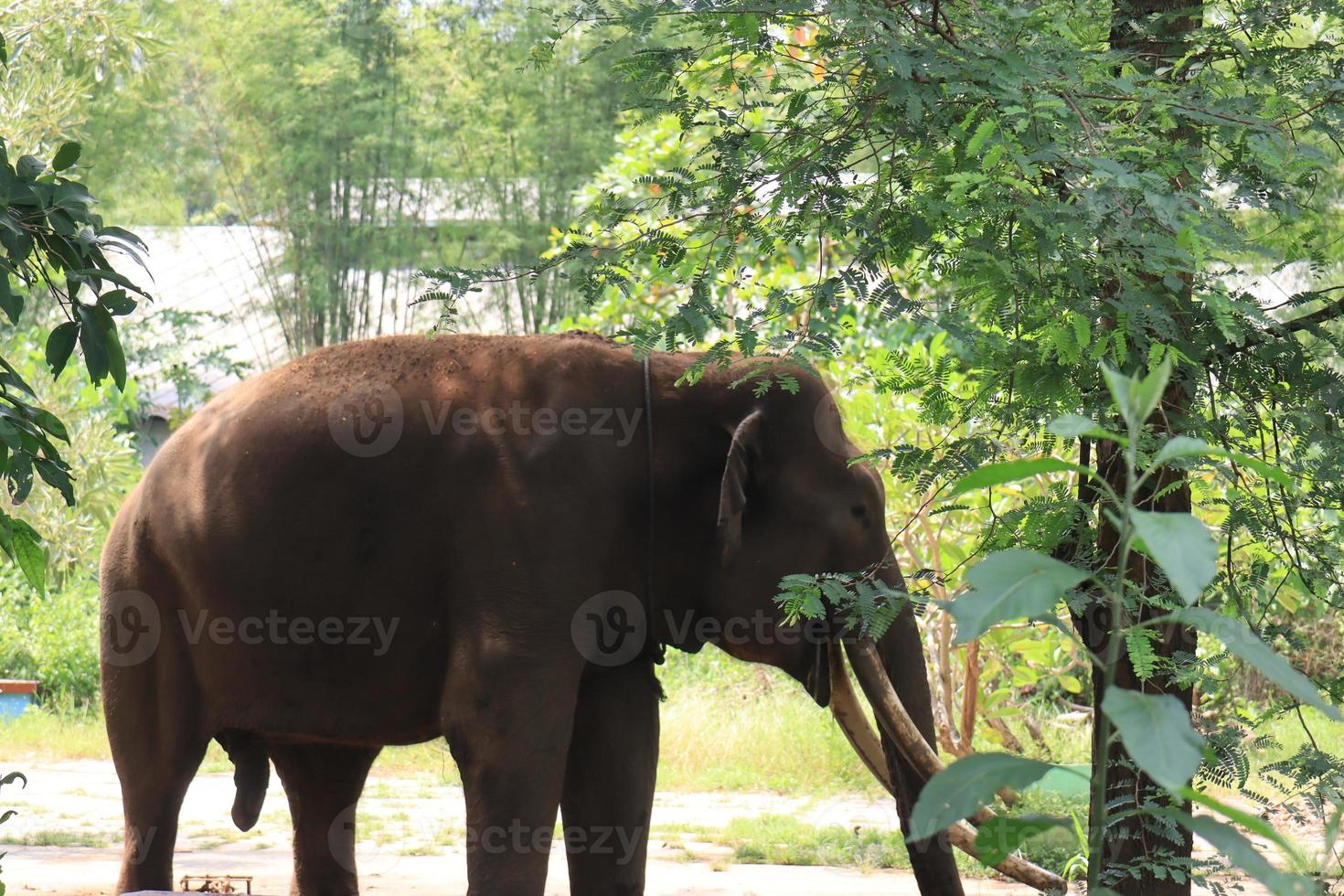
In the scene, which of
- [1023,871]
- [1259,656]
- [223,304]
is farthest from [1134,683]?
[223,304]

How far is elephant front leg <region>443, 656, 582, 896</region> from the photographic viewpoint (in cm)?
328

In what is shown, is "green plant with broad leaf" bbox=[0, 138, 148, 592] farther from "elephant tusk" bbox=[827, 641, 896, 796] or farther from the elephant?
"elephant tusk" bbox=[827, 641, 896, 796]

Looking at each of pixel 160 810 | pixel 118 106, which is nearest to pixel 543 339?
pixel 160 810

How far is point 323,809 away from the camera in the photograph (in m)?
4.17

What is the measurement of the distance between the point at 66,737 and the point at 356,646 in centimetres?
581

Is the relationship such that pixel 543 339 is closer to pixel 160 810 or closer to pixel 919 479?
pixel 919 479

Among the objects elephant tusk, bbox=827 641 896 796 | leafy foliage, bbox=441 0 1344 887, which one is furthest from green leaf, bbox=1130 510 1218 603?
elephant tusk, bbox=827 641 896 796

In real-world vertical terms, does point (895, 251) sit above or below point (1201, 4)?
below

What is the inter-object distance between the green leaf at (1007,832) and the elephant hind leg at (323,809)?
2.83 m

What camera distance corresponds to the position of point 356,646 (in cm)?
348

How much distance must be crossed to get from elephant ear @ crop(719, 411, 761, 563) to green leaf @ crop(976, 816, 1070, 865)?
6.19ft

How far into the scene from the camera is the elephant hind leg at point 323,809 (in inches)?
162

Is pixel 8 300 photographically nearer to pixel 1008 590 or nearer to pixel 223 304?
pixel 1008 590

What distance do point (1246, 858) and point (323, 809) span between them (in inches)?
133
